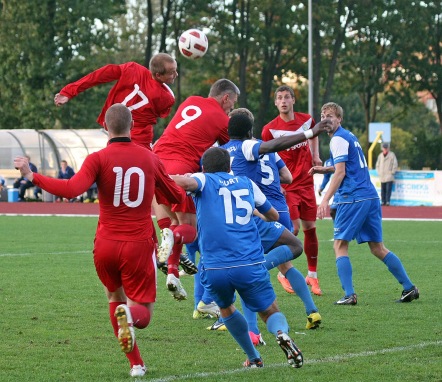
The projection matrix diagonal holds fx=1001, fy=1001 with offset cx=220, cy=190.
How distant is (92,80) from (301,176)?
369 centimetres

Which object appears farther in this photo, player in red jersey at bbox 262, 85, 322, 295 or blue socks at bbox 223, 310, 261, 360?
player in red jersey at bbox 262, 85, 322, 295

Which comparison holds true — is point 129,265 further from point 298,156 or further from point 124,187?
point 298,156

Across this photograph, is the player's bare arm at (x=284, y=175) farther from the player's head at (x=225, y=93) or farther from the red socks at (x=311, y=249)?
the red socks at (x=311, y=249)

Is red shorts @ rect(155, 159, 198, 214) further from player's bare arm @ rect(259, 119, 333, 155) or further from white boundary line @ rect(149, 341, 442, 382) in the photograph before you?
white boundary line @ rect(149, 341, 442, 382)

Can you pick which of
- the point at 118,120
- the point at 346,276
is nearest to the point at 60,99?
the point at 118,120

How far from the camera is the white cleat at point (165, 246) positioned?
9586 millimetres

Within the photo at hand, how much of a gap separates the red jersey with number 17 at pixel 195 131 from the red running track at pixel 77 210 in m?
20.2

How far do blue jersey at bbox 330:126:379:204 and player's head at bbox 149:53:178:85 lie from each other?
79.7 inches

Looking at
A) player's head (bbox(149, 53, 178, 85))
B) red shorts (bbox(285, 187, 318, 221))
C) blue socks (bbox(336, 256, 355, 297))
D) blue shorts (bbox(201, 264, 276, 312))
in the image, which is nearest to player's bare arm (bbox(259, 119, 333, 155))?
blue shorts (bbox(201, 264, 276, 312))

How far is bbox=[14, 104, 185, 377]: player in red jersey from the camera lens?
24.0ft

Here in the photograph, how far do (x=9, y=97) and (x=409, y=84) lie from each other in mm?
22498

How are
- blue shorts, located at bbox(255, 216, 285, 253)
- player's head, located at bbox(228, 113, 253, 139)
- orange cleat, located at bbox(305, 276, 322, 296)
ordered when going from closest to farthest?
1. player's head, located at bbox(228, 113, 253, 139)
2. blue shorts, located at bbox(255, 216, 285, 253)
3. orange cleat, located at bbox(305, 276, 322, 296)

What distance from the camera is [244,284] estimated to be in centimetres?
744

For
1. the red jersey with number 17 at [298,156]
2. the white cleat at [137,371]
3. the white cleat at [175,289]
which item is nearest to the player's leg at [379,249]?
the red jersey with number 17 at [298,156]
